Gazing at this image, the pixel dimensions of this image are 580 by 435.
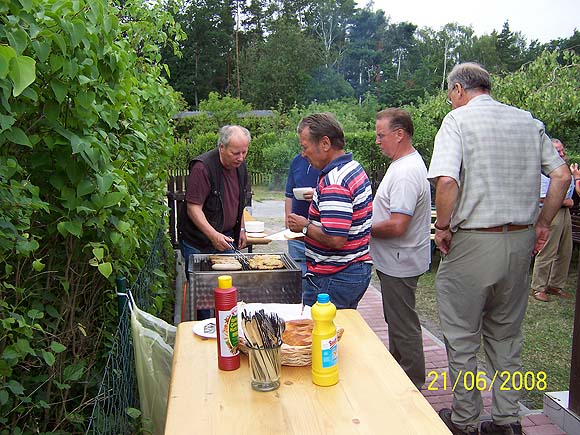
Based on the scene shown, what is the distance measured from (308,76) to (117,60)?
44.3 metres

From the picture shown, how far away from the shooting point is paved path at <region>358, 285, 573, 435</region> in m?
3.15

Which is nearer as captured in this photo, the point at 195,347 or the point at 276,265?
the point at 195,347

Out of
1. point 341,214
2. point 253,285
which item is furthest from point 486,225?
point 253,285

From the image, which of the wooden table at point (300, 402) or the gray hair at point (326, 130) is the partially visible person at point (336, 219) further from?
the wooden table at point (300, 402)

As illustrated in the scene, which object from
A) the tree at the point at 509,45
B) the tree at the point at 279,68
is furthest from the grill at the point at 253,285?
the tree at the point at 509,45

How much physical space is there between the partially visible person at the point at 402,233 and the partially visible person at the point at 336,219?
0.23 metres

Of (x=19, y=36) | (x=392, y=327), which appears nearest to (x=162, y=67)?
(x=392, y=327)

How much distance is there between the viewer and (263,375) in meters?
1.68

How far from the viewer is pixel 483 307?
9.75 feet

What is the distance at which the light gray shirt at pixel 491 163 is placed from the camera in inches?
113

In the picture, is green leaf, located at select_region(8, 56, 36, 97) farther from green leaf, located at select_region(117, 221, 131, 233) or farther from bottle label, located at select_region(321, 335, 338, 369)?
bottle label, located at select_region(321, 335, 338, 369)

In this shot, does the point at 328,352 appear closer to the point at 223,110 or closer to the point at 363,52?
the point at 223,110

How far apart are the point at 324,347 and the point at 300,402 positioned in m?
0.19

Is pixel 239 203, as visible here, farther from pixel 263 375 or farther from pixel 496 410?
pixel 263 375
